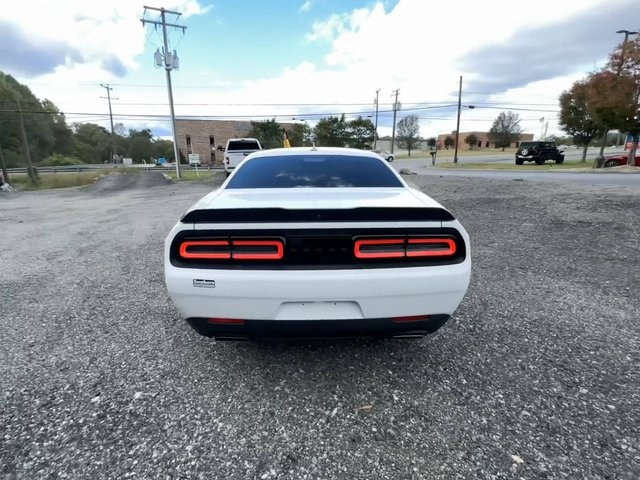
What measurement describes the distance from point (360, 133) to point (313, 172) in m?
57.4

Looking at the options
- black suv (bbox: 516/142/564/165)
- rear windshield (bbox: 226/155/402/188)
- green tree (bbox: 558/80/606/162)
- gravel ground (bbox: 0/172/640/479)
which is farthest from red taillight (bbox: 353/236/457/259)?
black suv (bbox: 516/142/564/165)

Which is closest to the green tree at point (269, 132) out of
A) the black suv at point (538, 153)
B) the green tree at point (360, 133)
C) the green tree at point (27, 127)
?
the green tree at point (360, 133)

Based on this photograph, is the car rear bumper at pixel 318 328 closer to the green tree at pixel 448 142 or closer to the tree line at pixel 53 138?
the tree line at pixel 53 138

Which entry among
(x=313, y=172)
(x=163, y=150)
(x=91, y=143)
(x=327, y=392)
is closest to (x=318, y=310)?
(x=327, y=392)

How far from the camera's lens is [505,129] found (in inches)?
2904

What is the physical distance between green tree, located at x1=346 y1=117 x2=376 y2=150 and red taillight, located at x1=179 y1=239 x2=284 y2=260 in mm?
56800

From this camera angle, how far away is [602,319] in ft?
10.0

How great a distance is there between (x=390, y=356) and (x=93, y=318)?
264cm

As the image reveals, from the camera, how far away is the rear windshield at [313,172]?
3.09 meters

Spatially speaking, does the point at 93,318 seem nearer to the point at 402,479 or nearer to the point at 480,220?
the point at 402,479

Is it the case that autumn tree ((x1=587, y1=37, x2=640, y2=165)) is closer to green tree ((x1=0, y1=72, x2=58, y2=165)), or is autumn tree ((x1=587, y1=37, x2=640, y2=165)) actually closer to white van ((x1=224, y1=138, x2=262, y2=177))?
white van ((x1=224, y1=138, x2=262, y2=177))

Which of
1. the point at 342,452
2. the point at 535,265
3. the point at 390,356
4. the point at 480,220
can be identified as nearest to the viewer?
the point at 342,452

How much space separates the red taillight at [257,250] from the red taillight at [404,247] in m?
0.43

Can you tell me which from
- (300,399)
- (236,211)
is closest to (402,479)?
(300,399)
